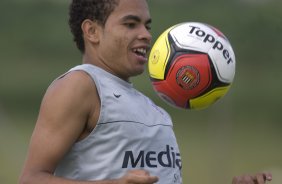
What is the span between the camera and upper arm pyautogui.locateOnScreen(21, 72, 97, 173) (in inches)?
136

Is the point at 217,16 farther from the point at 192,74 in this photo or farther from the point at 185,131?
the point at 192,74

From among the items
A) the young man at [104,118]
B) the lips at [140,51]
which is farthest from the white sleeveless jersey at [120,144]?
the lips at [140,51]

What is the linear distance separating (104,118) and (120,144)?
5.0 inches

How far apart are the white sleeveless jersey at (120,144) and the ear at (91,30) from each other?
0.60ft

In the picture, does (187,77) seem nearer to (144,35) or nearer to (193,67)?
(193,67)

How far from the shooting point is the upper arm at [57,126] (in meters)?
3.46

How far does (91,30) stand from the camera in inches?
155

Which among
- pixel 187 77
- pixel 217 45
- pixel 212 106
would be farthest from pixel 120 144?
pixel 212 106

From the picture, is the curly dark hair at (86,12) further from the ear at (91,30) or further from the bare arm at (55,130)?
the bare arm at (55,130)

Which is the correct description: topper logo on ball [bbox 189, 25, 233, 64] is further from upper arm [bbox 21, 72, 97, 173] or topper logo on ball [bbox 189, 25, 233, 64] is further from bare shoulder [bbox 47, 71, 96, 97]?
upper arm [bbox 21, 72, 97, 173]

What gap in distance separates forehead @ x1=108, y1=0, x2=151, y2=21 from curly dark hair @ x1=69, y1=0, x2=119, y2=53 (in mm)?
21

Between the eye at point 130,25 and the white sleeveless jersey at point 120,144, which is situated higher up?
the eye at point 130,25

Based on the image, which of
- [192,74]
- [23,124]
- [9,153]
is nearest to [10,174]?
[9,153]

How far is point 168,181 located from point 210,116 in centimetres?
693
